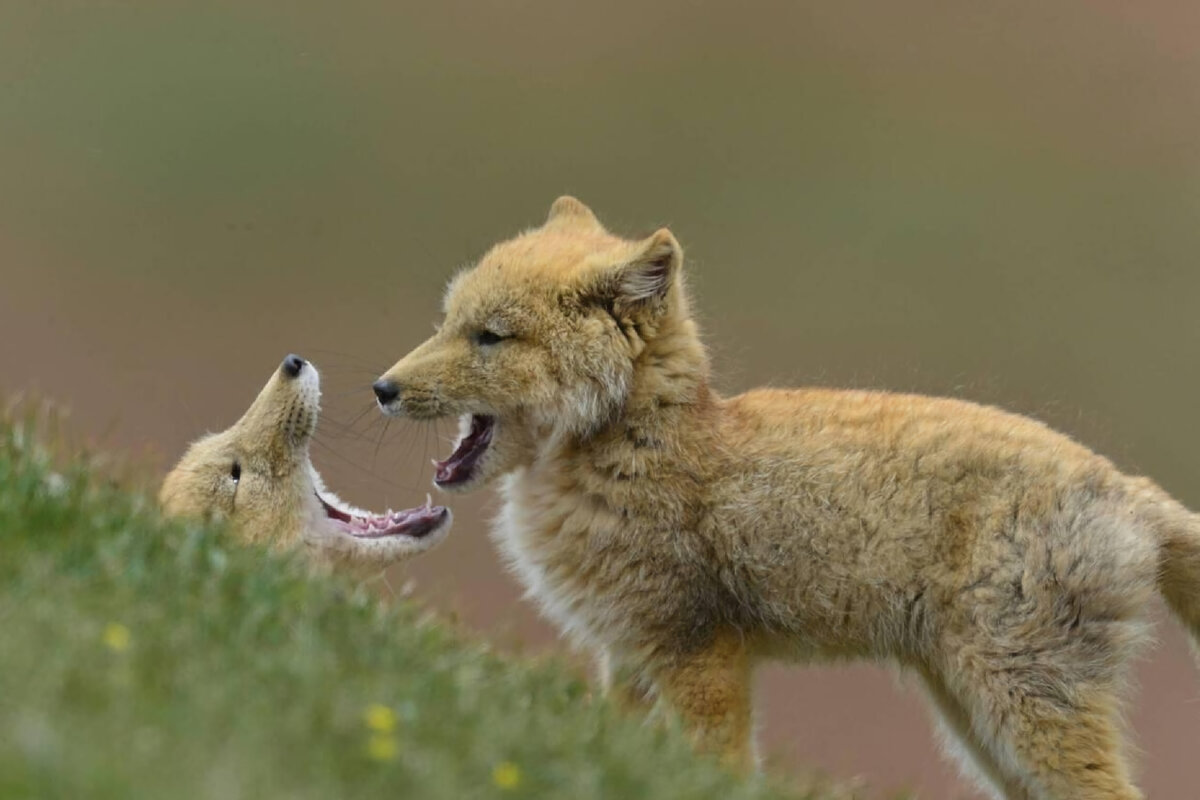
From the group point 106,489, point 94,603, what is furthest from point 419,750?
point 106,489

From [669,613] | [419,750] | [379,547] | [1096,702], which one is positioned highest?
[379,547]

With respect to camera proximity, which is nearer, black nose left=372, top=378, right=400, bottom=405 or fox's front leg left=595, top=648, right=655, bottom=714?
fox's front leg left=595, top=648, right=655, bottom=714

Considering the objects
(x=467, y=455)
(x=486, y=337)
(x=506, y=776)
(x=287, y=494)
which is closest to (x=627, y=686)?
(x=467, y=455)

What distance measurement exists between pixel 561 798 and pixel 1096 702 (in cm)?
314

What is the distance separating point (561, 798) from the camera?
435 centimetres

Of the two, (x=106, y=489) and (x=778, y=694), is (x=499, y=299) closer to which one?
(x=106, y=489)

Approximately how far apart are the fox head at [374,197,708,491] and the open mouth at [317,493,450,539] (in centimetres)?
43

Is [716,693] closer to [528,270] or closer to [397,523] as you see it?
[397,523]

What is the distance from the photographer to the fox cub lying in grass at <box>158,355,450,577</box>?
7.89 meters

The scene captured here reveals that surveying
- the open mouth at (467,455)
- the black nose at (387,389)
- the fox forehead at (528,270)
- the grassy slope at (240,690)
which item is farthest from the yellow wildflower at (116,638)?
the fox forehead at (528,270)

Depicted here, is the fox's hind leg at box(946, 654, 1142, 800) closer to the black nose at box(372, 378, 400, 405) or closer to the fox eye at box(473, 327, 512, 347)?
the fox eye at box(473, 327, 512, 347)

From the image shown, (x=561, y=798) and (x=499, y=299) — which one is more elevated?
(x=499, y=299)

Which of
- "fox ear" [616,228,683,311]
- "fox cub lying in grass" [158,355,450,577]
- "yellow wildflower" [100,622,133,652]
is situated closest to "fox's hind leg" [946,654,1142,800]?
"fox ear" [616,228,683,311]

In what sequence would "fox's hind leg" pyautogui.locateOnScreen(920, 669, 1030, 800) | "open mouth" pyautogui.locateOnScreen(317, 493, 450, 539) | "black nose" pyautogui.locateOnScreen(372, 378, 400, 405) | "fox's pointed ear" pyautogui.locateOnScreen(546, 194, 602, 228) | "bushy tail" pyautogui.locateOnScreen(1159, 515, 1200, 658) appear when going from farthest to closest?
"fox's pointed ear" pyautogui.locateOnScreen(546, 194, 602, 228), "open mouth" pyautogui.locateOnScreen(317, 493, 450, 539), "black nose" pyautogui.locateOnScreen(372, 378, 400, 405), "fox's hind leg" pyautogui.locateOnScreen(920, 669, 1030, 800), "bushy tail" pyautogui.locateOnScreen(1159, 515, 1200, 658)
